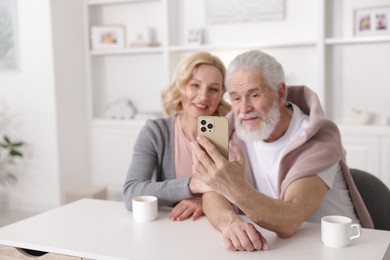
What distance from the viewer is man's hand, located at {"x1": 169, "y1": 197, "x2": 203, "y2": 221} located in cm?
169

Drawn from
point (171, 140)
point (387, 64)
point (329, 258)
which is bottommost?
point (329, 258)

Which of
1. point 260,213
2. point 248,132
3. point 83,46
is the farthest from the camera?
point 83,46

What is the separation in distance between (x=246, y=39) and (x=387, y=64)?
118 centimetres

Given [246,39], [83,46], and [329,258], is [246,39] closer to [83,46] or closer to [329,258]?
[83,46]

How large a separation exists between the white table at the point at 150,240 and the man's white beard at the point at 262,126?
0.38 meters

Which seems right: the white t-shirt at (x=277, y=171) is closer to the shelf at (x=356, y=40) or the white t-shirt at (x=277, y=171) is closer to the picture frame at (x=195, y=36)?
the shelf at (x=356, y=40)

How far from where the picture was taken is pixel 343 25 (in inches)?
154

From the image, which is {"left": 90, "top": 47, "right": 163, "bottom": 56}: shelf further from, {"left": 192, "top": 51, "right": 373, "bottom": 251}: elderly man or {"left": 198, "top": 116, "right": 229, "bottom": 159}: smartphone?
{"left": 198, "top": 116, "right": 229, "bottom": 159}: smartphone

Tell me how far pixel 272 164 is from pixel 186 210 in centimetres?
42

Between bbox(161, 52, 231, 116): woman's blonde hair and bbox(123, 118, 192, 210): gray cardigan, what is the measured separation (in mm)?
89

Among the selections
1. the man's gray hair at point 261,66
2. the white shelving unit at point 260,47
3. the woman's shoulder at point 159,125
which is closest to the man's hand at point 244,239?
the man's gray hair at point 261,66

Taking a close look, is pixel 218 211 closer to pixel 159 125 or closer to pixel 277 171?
pixel 277 171

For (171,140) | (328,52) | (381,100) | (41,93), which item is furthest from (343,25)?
(41,93)

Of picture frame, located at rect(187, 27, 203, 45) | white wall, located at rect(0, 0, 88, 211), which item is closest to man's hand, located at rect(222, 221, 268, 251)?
picture frame, located at rect(187, 27, 203, 45)
